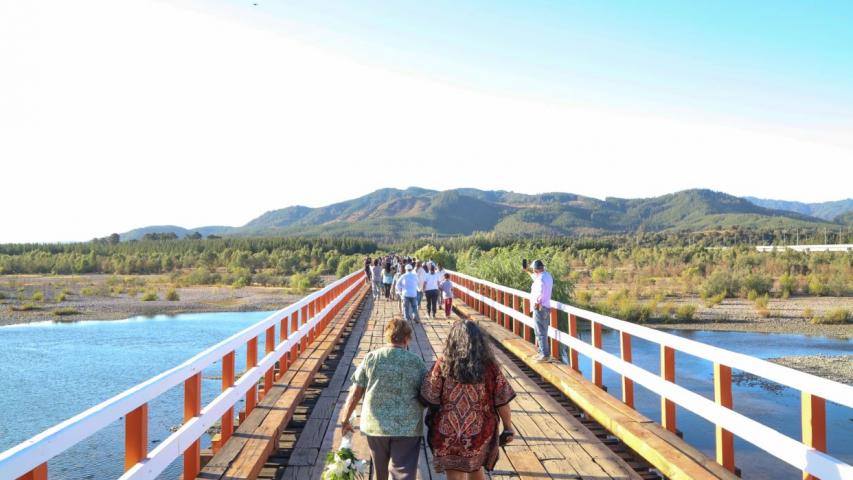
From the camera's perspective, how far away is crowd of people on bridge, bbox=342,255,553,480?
463cm

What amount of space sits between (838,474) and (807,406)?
1.62 feet

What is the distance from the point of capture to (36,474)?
3.20m

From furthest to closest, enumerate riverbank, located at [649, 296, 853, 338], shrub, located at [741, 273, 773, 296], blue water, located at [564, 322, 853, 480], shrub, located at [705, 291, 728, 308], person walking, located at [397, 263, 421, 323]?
shrub, located at [741, 273, 773, 296], shrub, located at [705, 291, 728, 308], riverbank, located at [649, 296, 853, 338], person walking, located at [397, 263, 421, 323], blue water, located at [564, 322, 853, 480]

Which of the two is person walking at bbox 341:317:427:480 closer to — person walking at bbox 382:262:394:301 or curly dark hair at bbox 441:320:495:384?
curly dark hair at bbox 441:320:495:384

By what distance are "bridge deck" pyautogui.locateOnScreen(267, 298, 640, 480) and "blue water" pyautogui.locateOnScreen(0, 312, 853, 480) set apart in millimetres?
7018

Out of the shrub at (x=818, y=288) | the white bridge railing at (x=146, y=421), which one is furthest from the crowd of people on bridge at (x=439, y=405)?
the shrub at (x=818, y=288)

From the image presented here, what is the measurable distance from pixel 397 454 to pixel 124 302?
55.0 meters

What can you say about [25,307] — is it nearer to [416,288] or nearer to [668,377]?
[416,288]

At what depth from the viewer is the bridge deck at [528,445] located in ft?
19.9

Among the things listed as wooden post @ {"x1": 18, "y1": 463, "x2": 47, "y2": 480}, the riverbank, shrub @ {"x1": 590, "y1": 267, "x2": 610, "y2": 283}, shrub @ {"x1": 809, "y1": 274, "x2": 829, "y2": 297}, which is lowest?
the riverbank

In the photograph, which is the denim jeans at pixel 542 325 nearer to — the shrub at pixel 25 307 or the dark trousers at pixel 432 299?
the dark trousers at pixel 432 299

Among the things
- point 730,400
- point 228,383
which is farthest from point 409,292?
point 730,400

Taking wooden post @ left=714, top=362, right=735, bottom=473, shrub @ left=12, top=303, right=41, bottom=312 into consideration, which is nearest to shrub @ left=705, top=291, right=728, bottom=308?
wooden post @ left=714, top=362, right=735, bottom=473

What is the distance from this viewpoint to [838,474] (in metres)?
3.80
